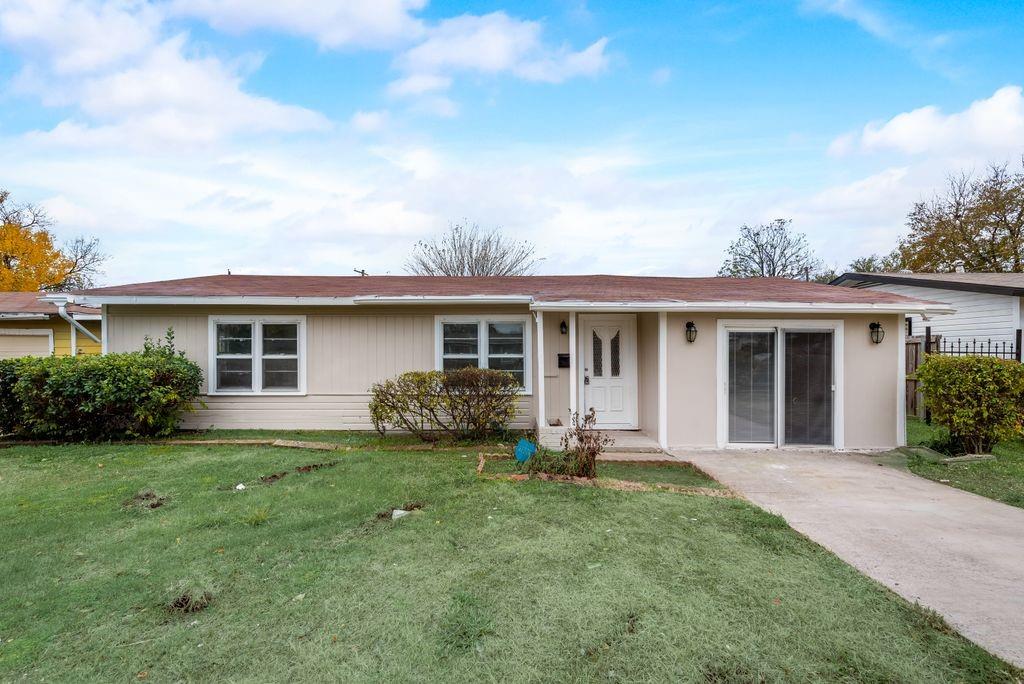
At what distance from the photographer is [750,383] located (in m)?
7.38

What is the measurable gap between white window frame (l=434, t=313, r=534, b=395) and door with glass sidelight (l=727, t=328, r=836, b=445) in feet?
11.0

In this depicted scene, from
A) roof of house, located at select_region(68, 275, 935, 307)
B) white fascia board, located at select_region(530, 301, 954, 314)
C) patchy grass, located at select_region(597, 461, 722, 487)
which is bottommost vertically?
patchy grass, located at select_region(597, 461, 722, 487)

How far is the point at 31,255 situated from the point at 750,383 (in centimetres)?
3006

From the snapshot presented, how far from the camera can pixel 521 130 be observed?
13500 mm

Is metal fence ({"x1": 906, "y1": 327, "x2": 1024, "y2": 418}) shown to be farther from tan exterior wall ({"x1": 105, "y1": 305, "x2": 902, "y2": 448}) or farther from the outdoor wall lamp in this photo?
tan exterior wall ({"x1": 105, "y1": 305, "x2": 902, "y2": 448})

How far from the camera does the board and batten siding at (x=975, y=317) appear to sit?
1058cm

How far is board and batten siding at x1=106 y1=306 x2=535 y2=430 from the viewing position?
882 centimetres

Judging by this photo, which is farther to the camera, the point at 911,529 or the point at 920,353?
the point at 920,353

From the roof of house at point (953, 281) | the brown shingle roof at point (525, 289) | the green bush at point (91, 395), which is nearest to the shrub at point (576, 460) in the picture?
the brown shingle roof at point (525, 289)

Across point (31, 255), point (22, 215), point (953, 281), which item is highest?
point (22, 215)

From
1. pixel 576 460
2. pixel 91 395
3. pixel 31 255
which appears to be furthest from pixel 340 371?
pixel 31 255

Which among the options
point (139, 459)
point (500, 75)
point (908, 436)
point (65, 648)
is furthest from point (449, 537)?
point (500, 75)

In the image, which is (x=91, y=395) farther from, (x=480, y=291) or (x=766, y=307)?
(x=766, y=307)

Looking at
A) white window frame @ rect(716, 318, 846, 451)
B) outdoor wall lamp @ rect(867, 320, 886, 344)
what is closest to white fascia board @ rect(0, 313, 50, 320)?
white window frame @ rect(716, 318, 846, 451)
